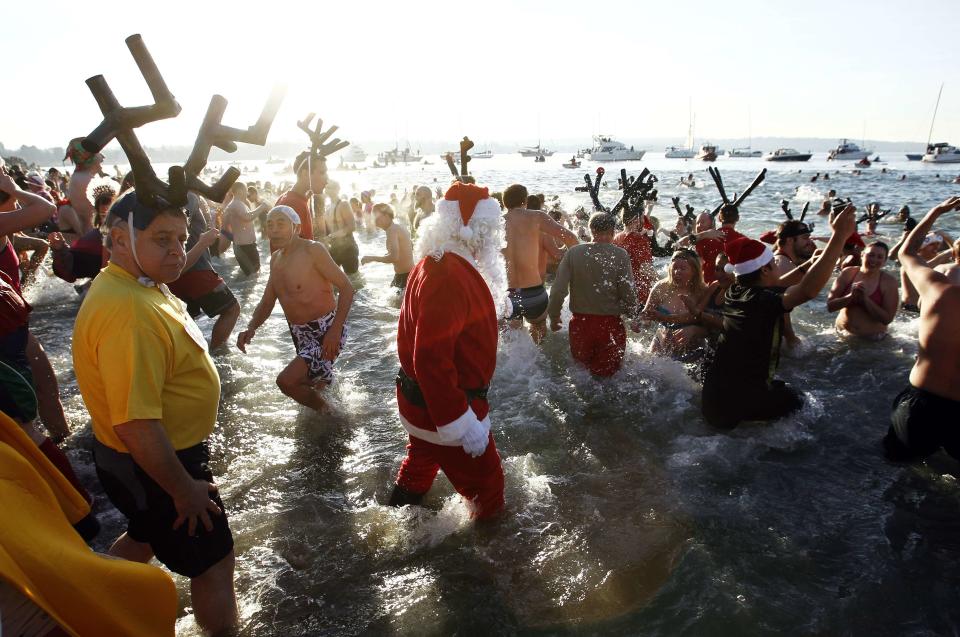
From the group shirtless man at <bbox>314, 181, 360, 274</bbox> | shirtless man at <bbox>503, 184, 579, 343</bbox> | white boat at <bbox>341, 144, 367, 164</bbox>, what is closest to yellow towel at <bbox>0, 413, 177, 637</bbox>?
shirtless man at <bbox>503, 184, 579, 343</bbox>

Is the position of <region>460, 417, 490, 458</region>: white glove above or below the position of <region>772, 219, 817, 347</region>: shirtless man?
below

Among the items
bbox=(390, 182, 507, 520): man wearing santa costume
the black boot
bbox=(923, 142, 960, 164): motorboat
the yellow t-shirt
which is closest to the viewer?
the yellow t-shirt

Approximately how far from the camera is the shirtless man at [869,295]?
6.06 m

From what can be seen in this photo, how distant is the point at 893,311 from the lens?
6250 millimetres

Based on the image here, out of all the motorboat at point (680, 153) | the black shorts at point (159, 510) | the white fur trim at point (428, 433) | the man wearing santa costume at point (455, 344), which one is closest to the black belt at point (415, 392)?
the man wearing santa costume at point (455, 344)

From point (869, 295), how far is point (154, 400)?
730 cm

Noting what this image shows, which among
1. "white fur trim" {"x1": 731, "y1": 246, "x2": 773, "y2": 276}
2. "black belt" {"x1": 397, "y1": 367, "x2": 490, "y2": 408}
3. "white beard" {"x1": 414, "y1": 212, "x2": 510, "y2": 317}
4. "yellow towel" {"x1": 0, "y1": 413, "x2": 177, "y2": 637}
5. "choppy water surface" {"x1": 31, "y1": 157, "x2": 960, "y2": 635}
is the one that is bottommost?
"choppy water surface" {"x1": 31, "y1": 157, "x2": 960, "y2": 635}

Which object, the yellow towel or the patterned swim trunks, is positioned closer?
the yellow towel

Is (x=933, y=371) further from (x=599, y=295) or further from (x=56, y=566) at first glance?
(x=56, y=566)

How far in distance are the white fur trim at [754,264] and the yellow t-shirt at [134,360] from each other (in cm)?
344

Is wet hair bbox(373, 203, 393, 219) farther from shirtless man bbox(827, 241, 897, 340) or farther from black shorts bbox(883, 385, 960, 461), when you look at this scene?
black shorts bbox(883, 385, 960, 461)

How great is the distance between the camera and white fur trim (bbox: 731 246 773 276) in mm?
3732

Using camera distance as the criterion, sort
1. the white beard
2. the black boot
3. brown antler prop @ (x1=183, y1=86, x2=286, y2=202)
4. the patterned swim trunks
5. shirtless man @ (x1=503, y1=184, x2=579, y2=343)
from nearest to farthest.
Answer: brown antler prop @ (x1=183, y1=86, x2=286, y2=202), the white beard, the black boot, the patterned swim trunks, shirtless man @ (x1=503, y1=184, x2=579, y2=343)

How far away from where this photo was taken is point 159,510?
6.92 ft
